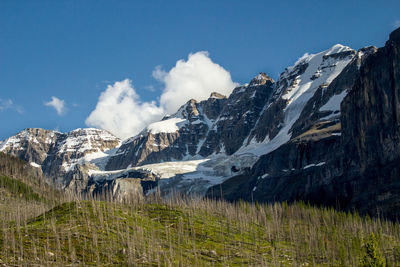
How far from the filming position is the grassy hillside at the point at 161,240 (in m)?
75.0

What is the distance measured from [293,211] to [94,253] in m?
123

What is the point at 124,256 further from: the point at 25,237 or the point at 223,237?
the point at 223,237

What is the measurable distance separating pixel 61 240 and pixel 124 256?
1064 cm

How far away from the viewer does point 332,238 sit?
5349 inches

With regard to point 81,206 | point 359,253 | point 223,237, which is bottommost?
point 359,253

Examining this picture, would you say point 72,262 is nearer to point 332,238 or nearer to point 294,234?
point 294,234

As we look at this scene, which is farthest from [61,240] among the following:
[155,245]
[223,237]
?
[223,237]

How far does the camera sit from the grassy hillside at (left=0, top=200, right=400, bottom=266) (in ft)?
246

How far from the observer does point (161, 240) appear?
305 ft

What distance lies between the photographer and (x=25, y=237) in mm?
78000

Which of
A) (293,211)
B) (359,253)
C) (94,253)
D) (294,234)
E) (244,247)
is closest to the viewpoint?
(94,253)

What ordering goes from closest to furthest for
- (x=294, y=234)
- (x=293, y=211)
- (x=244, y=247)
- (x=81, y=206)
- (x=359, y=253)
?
(x=81, y=206), (x=244, y=247), (x=359, y=253), (x=294, y=234), (x=293, y=211)

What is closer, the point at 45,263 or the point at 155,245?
the point at 45,263

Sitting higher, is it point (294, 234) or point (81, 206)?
point (81, 206)
